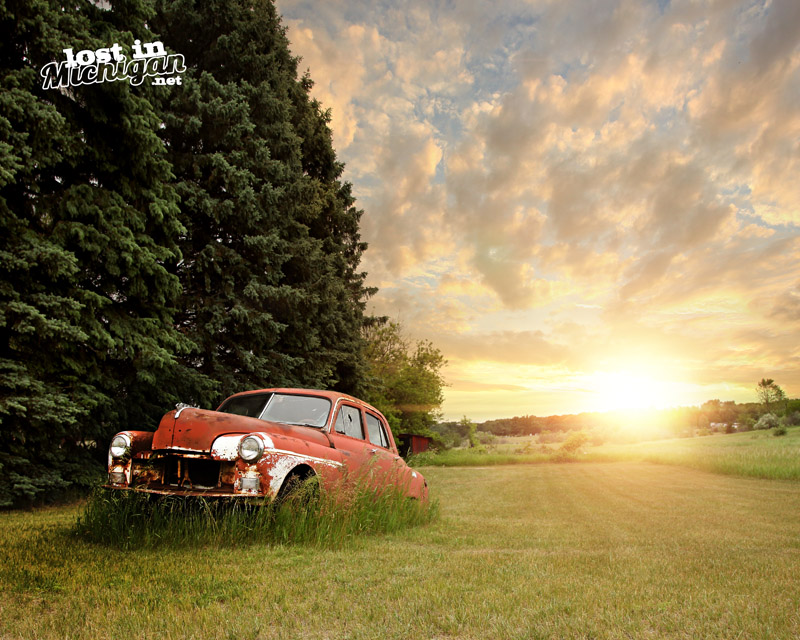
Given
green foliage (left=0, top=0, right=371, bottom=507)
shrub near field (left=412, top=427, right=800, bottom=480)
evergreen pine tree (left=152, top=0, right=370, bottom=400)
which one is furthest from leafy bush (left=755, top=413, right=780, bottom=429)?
green foliage (left=0, top=0, right=371, bottom=507)

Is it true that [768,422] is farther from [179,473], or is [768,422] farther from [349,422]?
[179,473]

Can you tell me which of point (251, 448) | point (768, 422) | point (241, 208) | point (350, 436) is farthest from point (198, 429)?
point (768, 422)

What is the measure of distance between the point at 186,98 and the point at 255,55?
330 centimetres

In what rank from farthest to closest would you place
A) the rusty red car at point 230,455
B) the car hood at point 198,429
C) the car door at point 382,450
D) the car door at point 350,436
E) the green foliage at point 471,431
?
the green foliage at point 471,431 < the car door at point 382,450 < the car door at point 350,436 < the car hood at point 198,429 < the rusty red car at point 230,455

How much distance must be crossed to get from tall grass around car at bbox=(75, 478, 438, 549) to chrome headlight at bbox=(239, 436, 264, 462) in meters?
0.43

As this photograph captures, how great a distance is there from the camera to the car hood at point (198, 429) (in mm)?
5391

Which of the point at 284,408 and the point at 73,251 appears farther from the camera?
the point at 73,251

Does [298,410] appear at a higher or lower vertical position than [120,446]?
higher

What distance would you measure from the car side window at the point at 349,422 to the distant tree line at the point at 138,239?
162 inches

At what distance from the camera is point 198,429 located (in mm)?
5449

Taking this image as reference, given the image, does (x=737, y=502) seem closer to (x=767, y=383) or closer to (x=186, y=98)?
(x=186, y=98)

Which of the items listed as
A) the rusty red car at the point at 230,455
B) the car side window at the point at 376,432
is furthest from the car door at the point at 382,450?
the rusty red car at the point at 230,455

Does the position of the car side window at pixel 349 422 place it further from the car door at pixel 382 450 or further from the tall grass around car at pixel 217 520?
the tall grass around car at pixel 217 520

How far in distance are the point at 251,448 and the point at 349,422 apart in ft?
7.64
